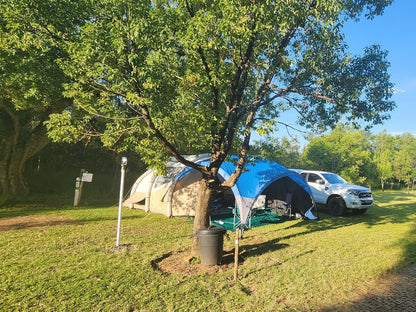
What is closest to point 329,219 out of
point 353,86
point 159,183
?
point 353,86

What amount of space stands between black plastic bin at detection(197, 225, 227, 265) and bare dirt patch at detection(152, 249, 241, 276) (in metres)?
0.15

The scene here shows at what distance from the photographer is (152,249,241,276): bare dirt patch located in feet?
16.8

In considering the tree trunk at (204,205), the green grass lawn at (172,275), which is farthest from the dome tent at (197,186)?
the tree trunk at (204,205)

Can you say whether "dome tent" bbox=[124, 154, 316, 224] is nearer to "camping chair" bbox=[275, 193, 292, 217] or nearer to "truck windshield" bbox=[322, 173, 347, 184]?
"camping chair" bbox=[275, 193, 292, 217]

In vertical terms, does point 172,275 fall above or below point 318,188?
below

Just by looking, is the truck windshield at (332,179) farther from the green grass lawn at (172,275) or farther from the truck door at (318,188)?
the green grass lawn at (172,275)

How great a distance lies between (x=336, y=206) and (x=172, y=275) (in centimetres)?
1017

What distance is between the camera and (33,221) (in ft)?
28.6

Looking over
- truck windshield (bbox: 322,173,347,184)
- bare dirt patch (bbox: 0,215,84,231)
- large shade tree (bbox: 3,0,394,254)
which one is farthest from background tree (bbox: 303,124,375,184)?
bare dirt patch (bbox: 0,215,84,231)

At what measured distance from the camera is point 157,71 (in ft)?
14.9

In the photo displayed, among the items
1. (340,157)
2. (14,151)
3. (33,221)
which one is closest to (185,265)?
(33,221)

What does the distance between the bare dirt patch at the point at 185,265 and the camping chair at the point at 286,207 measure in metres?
5.47

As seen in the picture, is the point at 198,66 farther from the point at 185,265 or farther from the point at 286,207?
the point at 286,207

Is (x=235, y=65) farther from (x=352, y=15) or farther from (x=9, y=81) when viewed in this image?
(x=9, y=81)
